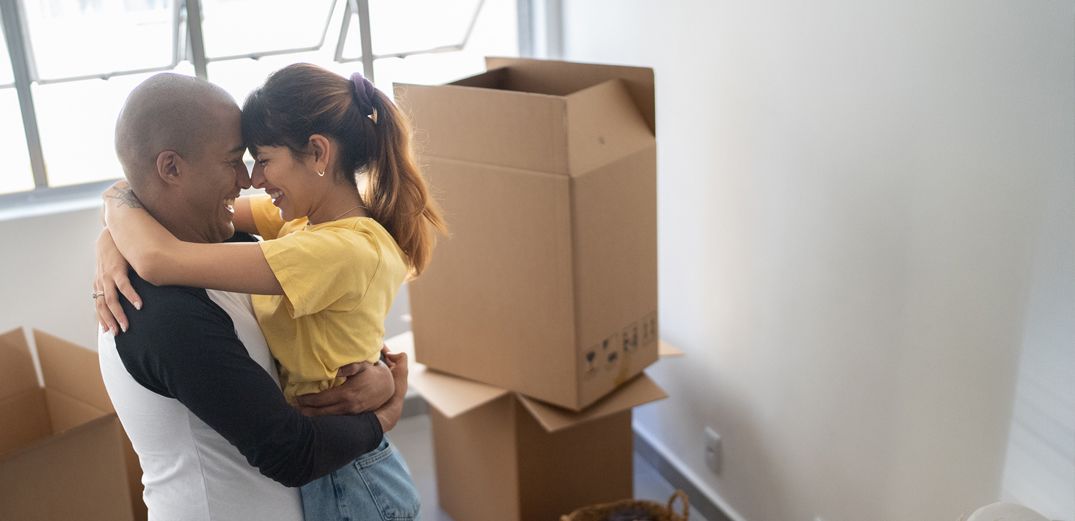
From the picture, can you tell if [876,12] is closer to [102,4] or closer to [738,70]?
[738,70]

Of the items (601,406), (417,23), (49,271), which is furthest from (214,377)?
(417,23)

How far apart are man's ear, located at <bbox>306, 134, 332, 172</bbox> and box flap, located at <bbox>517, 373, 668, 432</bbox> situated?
3.11 ft

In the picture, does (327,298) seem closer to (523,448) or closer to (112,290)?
(112,290)

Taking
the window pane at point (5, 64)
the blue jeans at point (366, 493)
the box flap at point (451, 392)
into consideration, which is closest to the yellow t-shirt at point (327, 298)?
the blue jeans at point (366, 493)

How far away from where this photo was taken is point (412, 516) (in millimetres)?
1472

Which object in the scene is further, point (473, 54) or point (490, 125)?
point (473, 54)

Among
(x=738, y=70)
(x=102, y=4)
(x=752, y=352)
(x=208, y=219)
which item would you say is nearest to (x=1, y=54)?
(x=102, y=4)

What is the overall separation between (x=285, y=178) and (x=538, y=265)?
2.50 feet

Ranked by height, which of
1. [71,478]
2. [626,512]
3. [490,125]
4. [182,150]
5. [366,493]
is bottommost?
[626,512]

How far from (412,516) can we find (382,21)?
5.86ft

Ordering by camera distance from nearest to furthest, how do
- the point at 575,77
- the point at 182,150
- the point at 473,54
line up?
the point at 182,150 < the point at 575,77 < the point at 473,54

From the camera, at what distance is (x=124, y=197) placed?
131 cm

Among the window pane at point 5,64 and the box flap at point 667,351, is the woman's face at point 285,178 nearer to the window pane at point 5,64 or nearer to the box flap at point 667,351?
the box flap at point 667,351

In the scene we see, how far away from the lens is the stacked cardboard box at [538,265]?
1946mm
